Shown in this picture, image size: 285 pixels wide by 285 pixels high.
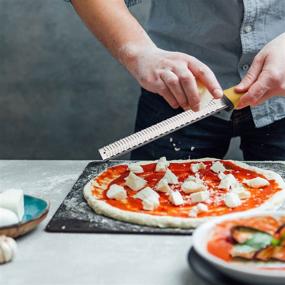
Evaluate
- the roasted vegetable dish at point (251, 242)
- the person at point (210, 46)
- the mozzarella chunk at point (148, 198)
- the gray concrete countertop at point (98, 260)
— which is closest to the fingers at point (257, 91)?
the person at point (210, 46)

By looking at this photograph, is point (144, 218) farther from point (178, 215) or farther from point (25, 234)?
point (25, 234)

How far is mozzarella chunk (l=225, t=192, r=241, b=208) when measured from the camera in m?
1.37

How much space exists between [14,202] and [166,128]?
457mm

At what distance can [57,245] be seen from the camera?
1232 millimetres

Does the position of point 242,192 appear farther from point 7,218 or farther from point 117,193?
point 7,218

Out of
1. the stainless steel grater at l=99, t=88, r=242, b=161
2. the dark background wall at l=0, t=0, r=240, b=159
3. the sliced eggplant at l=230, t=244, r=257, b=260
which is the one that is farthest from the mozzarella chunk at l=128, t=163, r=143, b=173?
the dark background wall at l=0, t=0, r=240, b=159


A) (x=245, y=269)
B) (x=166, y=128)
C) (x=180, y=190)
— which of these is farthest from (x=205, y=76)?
(x=245, y=269)

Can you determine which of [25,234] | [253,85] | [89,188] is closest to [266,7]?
[253,85]

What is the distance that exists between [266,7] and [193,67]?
18.2 inches

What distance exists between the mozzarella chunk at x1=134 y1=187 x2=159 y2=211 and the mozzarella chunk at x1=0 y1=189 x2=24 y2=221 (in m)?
0.26

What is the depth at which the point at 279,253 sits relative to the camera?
39.3 inches

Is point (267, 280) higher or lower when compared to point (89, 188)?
higher

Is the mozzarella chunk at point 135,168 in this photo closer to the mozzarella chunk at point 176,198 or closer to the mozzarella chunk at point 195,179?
the mozzarella chunk at point 195,179

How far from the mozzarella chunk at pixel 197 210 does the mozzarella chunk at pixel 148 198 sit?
3.3 inches
